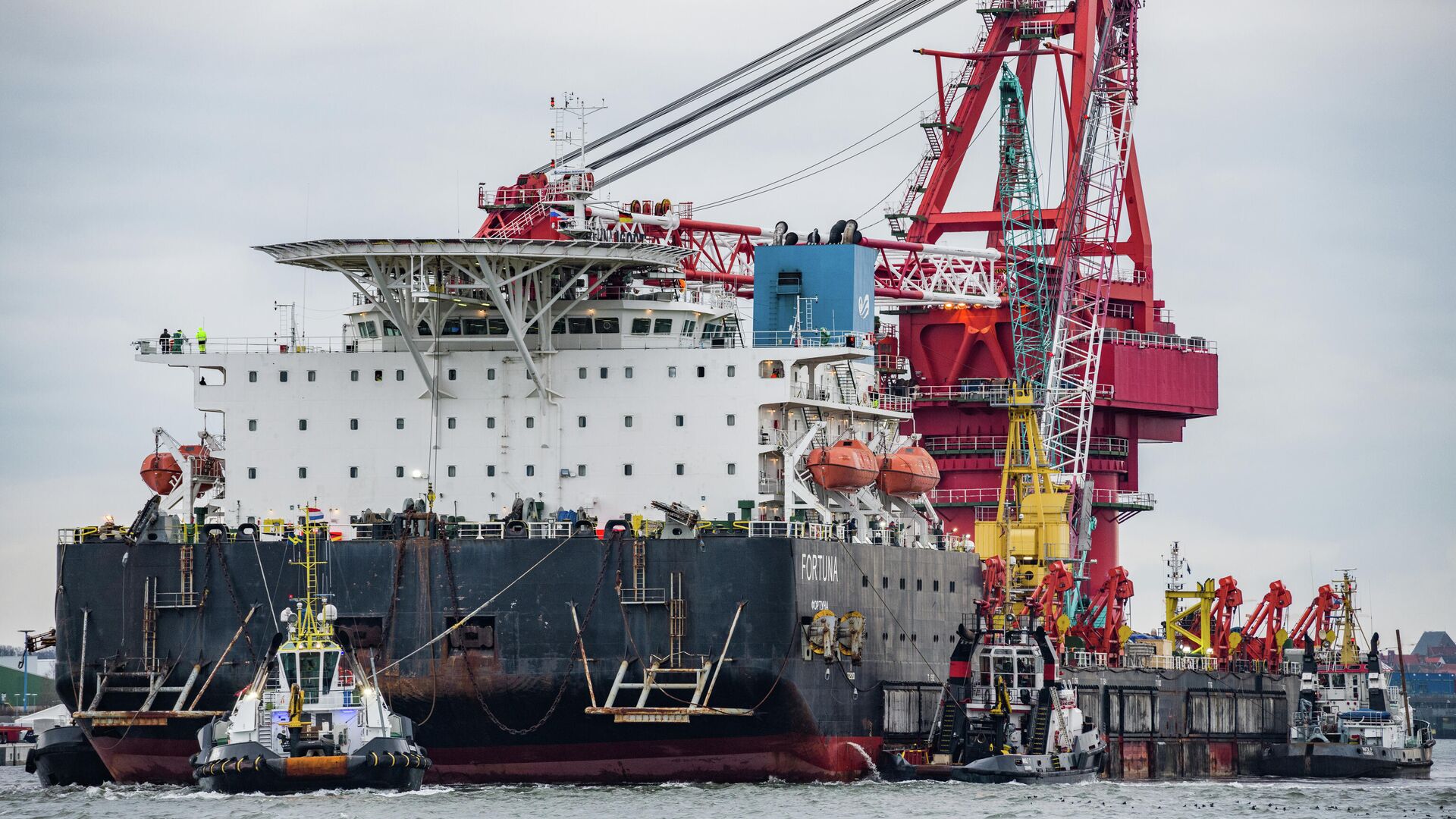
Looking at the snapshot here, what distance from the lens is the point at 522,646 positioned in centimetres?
5256

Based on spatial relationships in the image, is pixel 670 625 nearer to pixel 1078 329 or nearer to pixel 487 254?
pixel 487 254

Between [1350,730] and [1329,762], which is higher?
[1350,730]

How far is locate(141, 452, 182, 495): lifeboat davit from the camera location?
59469 mm

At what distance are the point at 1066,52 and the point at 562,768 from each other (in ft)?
126

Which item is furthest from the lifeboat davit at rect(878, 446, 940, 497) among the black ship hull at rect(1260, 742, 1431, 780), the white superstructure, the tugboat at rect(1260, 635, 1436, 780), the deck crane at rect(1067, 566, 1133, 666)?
the tugboat at rect(1260, 635, 1436, 780)

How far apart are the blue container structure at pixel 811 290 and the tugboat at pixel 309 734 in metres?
15.8

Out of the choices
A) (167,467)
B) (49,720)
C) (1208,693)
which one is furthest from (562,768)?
(49,720)

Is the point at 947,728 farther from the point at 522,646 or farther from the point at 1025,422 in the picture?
the point at 1025,422

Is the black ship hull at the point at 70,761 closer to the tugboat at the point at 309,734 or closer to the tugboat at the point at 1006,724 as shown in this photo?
the tugboat at the point at 309,734

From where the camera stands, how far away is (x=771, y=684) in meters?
52.8

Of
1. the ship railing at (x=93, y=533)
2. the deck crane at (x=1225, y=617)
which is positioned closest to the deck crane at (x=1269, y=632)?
the deck crane at (x=1225, y=617)

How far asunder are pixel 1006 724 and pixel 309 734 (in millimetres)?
17025

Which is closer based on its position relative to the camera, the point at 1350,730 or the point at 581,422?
the point at 581,422

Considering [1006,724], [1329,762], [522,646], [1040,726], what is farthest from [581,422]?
[1329,762]
